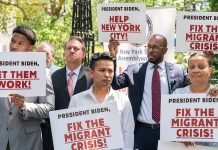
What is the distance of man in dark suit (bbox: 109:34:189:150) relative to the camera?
6.16 m

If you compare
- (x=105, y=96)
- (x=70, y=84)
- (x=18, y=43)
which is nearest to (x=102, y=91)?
(x=105, y=96)

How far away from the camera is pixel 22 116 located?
208 inches

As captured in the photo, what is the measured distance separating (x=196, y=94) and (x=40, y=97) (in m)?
1.49

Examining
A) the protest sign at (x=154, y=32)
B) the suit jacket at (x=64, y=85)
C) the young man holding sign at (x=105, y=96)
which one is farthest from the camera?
the protest sign at (x=154, y=32)

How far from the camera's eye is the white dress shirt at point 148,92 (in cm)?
618

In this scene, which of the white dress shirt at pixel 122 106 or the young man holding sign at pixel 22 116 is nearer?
the white dress shirt at pixel 122 106

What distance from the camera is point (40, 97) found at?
5453mm

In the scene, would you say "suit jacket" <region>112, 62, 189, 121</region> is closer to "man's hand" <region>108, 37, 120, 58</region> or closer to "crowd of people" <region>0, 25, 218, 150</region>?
"crowd of people" <region>0, 25, 218, 150</region>

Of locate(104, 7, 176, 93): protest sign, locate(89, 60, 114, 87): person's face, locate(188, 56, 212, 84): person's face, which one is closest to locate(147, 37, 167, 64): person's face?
locate(188, 56, 212, 84): person's face

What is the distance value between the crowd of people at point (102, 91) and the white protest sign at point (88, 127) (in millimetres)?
130

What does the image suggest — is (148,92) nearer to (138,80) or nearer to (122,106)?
(138,80)

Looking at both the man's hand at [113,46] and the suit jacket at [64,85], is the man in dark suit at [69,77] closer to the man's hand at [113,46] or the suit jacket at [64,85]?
the suit jacket at [64,85]

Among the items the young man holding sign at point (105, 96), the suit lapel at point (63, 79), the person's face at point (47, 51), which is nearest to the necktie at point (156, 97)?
the suit lapel at point (63, 79)

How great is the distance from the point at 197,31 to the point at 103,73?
70.9 inches
